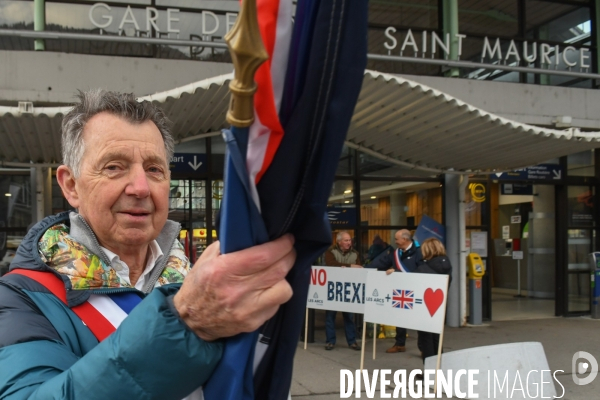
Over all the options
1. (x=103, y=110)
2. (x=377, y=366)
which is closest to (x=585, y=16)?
(x=377, y=366)

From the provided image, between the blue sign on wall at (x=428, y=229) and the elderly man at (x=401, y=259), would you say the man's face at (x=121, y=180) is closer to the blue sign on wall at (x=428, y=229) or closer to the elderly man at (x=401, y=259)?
the elderly man at (x=401, y=259)

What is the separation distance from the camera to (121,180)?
1.45 metres

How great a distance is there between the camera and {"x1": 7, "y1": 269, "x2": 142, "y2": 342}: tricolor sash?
1.32m

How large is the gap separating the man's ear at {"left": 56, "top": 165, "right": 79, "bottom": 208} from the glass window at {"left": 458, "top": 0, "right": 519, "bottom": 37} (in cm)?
1001

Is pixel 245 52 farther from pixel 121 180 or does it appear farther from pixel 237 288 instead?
pixel 121 180

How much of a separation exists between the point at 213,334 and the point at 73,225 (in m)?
0.76

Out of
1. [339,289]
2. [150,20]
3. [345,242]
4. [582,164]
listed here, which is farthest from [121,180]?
[582,164]

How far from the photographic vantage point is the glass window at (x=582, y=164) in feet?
39.3

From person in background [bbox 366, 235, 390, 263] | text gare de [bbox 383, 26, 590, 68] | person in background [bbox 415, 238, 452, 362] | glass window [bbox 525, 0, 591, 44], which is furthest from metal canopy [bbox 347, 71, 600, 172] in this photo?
glass window [bbox 525, 0, 591, 44]

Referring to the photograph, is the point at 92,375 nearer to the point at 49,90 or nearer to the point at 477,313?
the point at 49,90

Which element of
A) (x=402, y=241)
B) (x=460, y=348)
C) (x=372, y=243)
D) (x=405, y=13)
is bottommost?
(x=460, y=348)

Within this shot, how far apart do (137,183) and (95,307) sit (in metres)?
0.33

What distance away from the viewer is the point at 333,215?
32.1ft

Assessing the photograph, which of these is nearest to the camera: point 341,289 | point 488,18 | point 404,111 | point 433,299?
point 433,299
